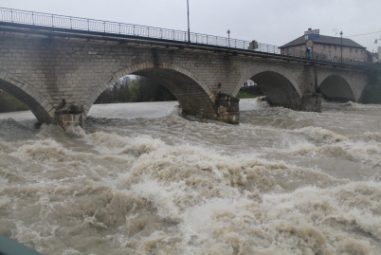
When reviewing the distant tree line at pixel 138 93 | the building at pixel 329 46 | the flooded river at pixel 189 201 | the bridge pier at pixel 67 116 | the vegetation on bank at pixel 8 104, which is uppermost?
the building at pixel 329 46

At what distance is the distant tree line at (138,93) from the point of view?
55562mm

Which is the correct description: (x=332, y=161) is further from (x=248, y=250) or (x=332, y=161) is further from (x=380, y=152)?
(x=248, y=250)

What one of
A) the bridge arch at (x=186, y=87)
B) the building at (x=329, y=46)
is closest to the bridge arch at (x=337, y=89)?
the building at (x=329, y=46)

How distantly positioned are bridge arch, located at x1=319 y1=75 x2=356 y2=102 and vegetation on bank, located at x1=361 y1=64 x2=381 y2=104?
2186mm

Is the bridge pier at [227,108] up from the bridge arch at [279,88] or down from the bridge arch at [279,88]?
down

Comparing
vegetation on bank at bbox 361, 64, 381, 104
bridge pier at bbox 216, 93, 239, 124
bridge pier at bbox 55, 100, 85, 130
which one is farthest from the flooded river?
vegetation on bank at bbox 361, 64, 381, 104

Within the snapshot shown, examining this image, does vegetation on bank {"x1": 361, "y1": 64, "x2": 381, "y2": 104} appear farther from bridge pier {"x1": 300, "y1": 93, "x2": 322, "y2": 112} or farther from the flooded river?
the flooded river

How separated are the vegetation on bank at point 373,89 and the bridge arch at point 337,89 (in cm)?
219

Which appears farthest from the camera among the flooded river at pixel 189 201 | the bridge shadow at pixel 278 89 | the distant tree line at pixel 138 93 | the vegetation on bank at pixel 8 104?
the distant tree line at pixel 138 93

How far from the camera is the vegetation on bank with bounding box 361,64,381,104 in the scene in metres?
47.9

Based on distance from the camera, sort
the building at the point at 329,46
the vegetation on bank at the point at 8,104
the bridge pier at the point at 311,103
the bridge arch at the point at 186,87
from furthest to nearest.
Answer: the building at the point at 329,46
the vegetation on bank at the point at 8,104
the bridge pier at the point at 311,103
the bridge arch at the point at 186,87

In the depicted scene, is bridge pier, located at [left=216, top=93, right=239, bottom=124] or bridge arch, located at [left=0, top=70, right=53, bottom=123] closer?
bridge arch, located at [left=0, top=70, right=53, bottom=123]

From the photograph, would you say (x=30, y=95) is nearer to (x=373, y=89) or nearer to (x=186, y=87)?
(x=186, y=87)

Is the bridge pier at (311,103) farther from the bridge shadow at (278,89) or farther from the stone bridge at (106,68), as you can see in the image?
the stone bridge at (106,68)
